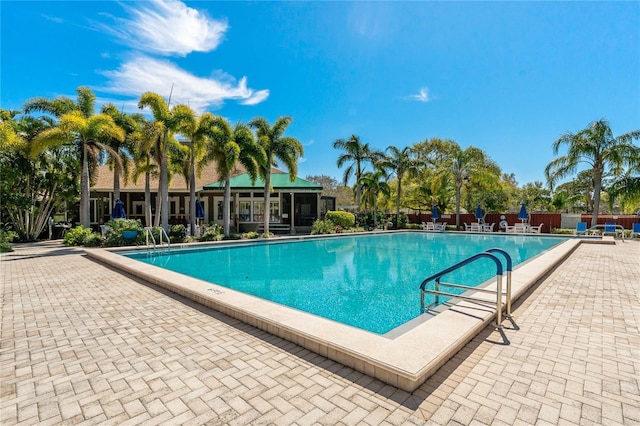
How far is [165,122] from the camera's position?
1524 cm

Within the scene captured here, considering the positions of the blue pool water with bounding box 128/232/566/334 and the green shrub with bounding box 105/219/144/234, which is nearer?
the blue pool water with bounding box 128/232/566/334

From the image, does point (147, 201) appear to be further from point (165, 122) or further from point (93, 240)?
point (165, 122)

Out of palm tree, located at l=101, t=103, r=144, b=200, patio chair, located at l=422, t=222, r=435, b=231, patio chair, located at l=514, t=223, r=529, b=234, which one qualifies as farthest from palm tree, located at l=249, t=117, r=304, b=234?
patio chair, located at l=514, t=223, r=529, b=234

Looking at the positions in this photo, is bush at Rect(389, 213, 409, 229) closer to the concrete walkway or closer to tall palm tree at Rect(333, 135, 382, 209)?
tall palm tree at Rect(333, 135, 382, 209)

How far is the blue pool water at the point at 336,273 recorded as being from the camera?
6.26 meters

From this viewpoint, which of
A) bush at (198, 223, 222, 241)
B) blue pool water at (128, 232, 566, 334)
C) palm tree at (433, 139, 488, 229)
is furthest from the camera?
palm tree at (433, 139, 488, 229)

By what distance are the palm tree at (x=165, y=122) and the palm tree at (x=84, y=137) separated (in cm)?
195

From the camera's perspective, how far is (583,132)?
20375 millimetres

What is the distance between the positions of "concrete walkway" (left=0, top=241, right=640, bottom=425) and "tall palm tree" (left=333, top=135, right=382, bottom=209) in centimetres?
2137

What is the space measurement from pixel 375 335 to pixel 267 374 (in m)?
1.35

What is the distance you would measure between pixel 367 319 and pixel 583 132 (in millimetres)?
23003

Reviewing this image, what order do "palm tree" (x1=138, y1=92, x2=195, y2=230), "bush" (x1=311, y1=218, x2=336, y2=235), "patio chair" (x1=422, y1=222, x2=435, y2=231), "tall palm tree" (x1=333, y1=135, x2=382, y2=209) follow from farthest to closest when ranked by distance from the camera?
"patio chair" (x1=422, y1=222, x2=435, y2=231)
"tall palm tree" (x1=333, y1=135, x2=382, y2=209)
"bush" (x1=311, y1=218, x2=336, y2=235)
"palm tree" (x1=138, y1=92, x2=195, y2=230)

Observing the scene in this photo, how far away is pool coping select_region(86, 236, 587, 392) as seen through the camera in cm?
302

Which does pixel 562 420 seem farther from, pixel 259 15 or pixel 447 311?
pixel 259 15
